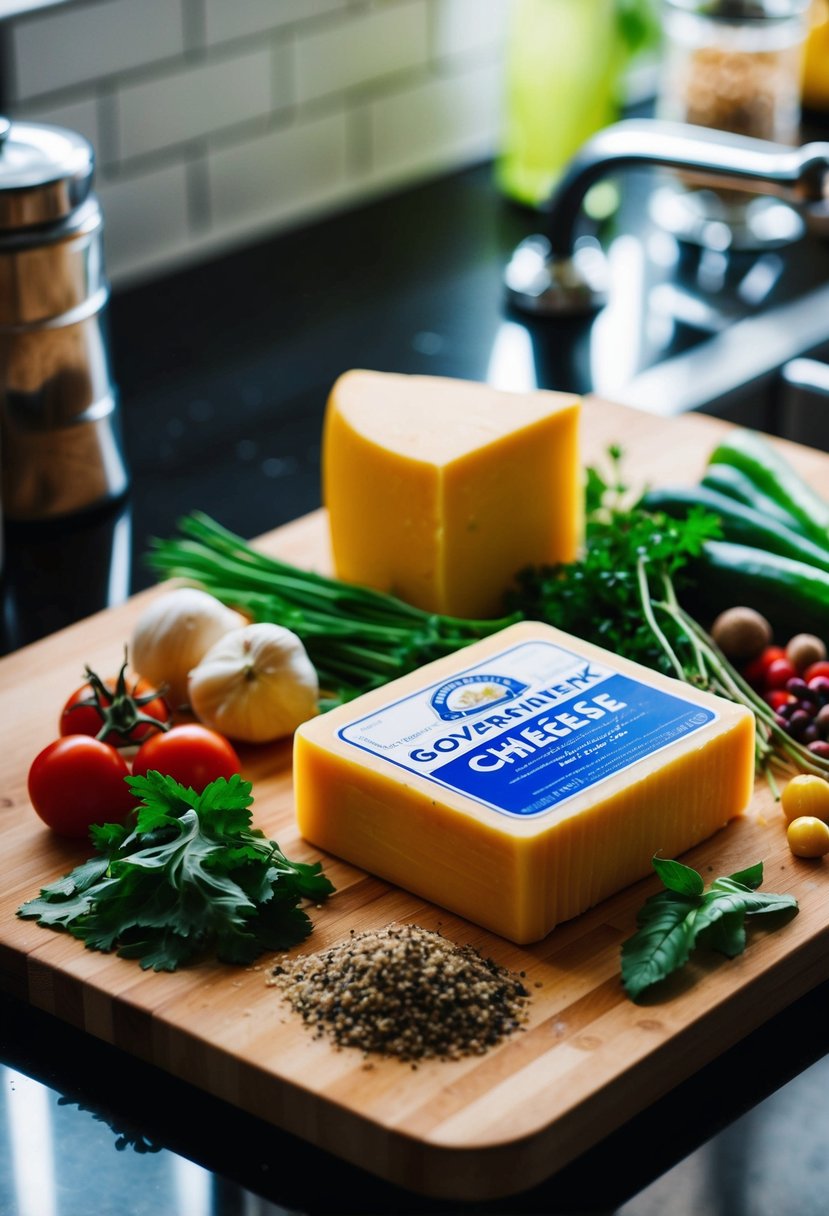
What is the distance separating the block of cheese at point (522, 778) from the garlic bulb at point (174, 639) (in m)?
0.23

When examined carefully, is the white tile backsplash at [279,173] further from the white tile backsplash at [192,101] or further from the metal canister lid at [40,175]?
the metal canister lid at [40,175]

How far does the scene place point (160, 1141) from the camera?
1.16 meters

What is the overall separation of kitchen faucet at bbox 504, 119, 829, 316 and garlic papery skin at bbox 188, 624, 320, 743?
0.86 meters

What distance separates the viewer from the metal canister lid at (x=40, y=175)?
65.9 inches

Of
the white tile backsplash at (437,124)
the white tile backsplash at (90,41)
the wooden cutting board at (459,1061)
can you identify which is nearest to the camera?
the wooden cutting board at (459,1061)

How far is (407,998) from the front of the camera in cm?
118

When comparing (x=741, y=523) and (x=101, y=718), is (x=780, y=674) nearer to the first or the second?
(x=741, y=523)

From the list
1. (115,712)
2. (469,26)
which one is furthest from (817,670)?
(469,26)

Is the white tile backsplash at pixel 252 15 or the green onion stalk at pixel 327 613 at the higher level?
the white tile backsplash at pixel 252 15

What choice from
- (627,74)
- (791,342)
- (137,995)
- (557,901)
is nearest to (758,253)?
(791,342)

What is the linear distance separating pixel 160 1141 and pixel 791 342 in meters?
1.46

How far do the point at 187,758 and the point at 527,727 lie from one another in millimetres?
277

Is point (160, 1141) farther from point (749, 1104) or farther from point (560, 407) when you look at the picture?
point (560, 407)

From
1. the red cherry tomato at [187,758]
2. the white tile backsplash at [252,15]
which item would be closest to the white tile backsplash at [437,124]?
the white tile backsplash at [252,15]
